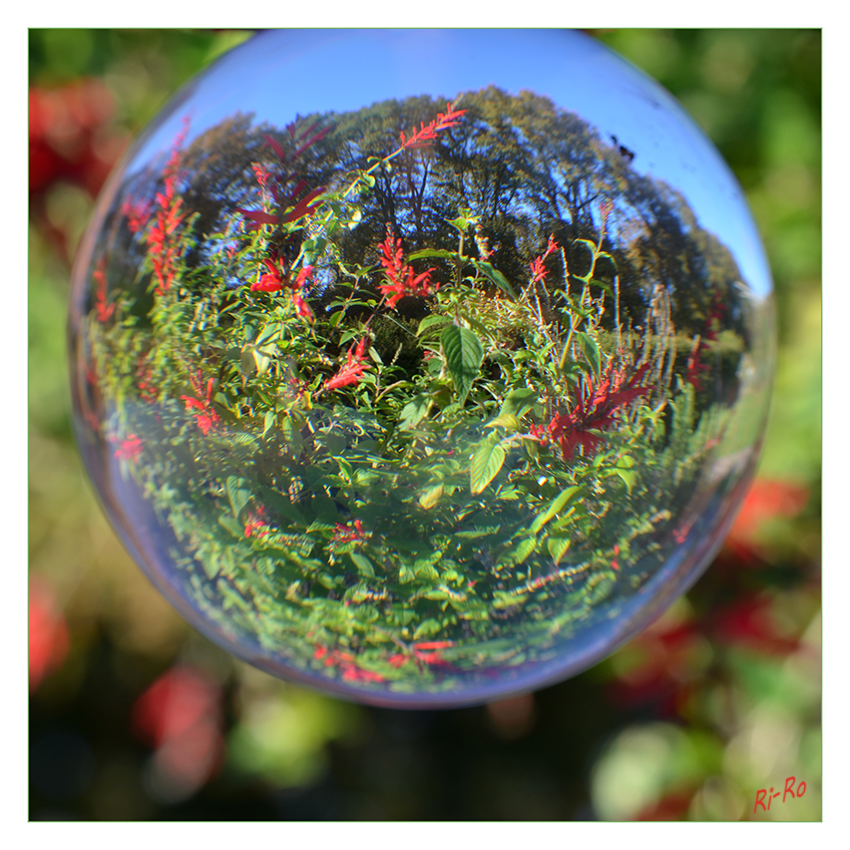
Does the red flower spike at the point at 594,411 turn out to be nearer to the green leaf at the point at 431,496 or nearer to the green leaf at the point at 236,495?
the green leaf at the point at 431,496

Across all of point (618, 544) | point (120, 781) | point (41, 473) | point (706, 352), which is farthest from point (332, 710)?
point (706, 352)

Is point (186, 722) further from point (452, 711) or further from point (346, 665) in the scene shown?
point (346, 665)

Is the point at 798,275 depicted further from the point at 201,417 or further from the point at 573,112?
the point at 201,417

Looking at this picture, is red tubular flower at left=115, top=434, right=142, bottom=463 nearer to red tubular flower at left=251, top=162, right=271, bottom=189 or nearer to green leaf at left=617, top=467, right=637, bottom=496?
red tubular flower at left=251, top=162, right=271, bottom=189

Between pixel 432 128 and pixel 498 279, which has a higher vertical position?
pixel 432 128

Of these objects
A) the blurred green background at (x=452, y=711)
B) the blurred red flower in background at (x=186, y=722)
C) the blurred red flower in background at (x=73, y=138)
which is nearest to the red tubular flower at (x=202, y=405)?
the blurred green background at (x=452, y=711)
